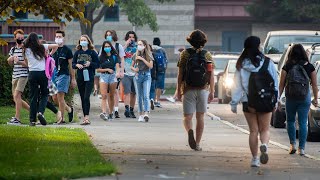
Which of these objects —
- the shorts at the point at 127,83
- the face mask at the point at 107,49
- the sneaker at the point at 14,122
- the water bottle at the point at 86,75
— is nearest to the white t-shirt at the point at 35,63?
the sneaker at the point at 14,122

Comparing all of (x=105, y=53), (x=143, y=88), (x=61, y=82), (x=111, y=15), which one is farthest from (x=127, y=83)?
(x=111, y=15)

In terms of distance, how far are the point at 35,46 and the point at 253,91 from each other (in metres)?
7.10

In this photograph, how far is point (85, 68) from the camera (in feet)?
73.0

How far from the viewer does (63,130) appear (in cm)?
1944

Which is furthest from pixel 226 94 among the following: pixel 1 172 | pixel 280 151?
pixel 1 172

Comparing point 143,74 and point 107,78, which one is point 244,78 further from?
point 143,74

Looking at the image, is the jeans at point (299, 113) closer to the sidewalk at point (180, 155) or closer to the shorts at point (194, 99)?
the sidewalk at point (180, 155)

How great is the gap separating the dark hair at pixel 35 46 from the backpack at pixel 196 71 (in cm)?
488

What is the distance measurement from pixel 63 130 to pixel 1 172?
23.4 feet

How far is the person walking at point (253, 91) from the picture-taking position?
14.9 m

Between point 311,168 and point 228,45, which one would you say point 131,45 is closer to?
point 311,168

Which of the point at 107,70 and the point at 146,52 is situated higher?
the point at 146,52

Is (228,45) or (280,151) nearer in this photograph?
(280,151)

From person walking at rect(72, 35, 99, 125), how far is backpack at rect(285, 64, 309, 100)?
18.2 ft
